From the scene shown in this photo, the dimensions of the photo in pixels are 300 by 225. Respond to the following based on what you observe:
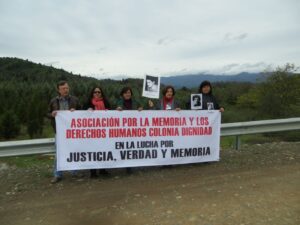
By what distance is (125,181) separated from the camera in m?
7.39

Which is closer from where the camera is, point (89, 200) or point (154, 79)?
point (89, 200)

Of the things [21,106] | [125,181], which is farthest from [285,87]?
[125,181]

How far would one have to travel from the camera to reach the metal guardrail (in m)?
8.01

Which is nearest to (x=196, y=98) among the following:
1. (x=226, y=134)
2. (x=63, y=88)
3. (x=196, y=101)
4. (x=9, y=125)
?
(x=196, y=101)

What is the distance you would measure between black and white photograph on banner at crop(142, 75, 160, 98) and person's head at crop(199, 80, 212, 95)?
1.02 meters

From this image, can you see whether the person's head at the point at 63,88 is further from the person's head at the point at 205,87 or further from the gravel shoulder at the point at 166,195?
the person's head at the point at 205,87

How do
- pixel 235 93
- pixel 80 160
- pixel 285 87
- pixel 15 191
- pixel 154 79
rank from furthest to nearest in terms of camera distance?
pixel 235 93
pixel 285 87
pixel 154 79
pixel 80 160
pixel 15 191

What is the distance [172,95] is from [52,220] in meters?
3.88

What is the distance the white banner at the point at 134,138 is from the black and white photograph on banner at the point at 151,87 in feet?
1.21

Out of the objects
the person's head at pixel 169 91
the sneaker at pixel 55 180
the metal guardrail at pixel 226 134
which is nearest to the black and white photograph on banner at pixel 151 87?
the person's head at pixel 169 91

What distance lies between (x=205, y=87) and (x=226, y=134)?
4.95 ft

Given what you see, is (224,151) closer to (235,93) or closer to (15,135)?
(15,135)

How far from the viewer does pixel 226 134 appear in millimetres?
9609

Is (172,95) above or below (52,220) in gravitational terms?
above
